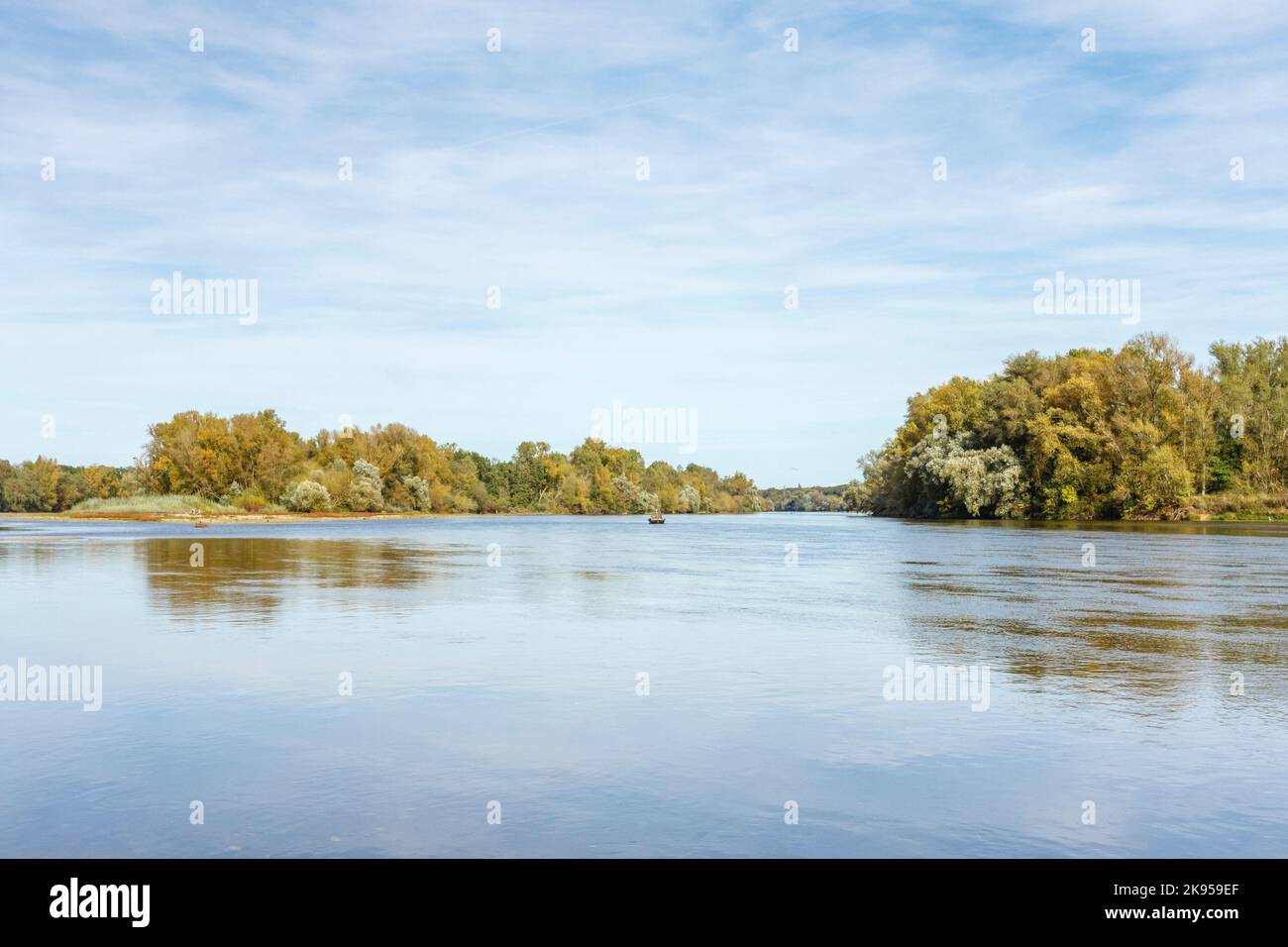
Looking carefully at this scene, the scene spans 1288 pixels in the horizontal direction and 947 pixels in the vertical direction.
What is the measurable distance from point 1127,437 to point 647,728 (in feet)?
293

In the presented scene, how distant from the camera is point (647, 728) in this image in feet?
39.5

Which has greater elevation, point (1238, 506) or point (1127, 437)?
point (1127, 437)

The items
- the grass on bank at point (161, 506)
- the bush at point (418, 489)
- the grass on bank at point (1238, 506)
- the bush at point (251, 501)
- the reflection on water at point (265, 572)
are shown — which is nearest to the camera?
the reflection on water at point (265, 572)

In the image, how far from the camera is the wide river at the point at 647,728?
8.44 meters

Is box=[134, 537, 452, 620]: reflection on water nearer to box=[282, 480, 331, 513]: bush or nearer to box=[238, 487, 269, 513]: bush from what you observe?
box=[238, 487, 269, 513]: bush

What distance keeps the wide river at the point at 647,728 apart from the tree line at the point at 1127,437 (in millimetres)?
69915

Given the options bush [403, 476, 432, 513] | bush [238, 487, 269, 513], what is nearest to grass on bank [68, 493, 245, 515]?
bush [238, 487, 269, 513]

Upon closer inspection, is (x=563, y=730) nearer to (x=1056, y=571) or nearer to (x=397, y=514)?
(x=1056, y=571)

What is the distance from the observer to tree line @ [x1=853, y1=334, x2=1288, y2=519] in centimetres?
9175
